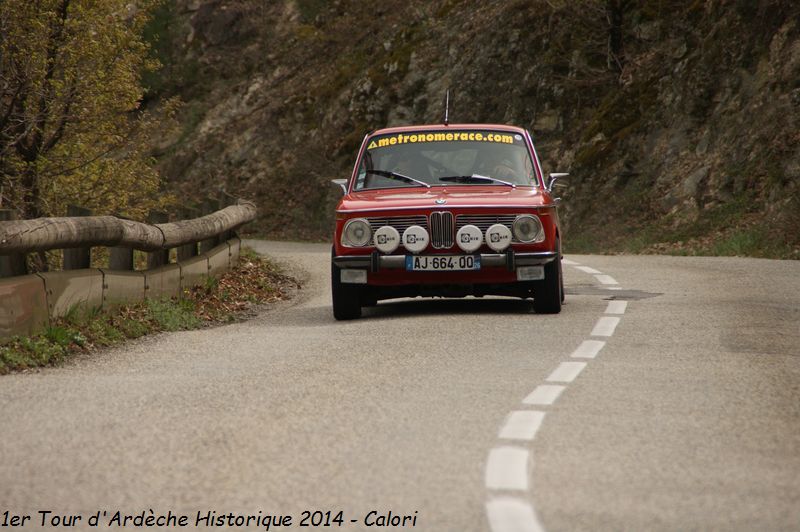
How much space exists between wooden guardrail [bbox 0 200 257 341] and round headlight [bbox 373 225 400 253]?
2.15 m

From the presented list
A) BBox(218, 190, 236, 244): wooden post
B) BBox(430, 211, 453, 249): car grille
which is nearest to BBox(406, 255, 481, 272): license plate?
BBox(430, 211, 453, 249): car grille

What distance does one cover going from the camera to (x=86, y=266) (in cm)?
1116

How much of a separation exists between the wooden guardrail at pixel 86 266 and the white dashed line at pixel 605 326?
163 inches

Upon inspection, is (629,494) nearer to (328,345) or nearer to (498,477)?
(498,477)

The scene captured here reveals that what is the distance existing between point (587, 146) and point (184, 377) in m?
26.2

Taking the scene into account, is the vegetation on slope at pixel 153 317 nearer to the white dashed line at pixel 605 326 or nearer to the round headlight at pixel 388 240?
the round headlight at pixel 388 240

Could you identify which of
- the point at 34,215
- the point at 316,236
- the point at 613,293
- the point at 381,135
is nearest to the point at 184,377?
the point at 381,135

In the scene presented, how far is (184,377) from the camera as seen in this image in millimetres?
8391

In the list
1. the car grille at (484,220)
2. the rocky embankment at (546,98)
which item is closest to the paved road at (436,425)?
the car grille at (484,220)

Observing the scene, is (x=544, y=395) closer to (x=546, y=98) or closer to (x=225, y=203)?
(x=225, y=203)

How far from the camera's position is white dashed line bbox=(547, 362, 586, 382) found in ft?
26.3

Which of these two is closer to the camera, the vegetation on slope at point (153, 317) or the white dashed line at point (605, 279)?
the vegetation on slope at point (153, 317)

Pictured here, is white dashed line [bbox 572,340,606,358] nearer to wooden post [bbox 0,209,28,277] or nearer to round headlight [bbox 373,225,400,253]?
round headlight [bbox 373,225,400,253]

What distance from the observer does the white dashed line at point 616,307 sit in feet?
40.8
